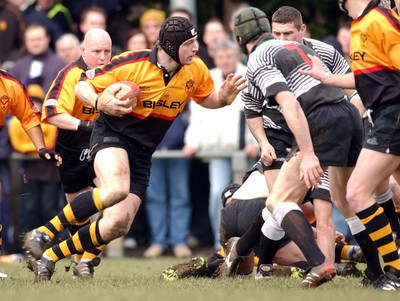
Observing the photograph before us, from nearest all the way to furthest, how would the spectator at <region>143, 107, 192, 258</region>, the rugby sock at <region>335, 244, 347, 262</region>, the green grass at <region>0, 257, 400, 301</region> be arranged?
the green grass at <region>0, 257, 400, 301</region>
the rugby sock at <region>335, 244, 347, 262</region>
the spectator at <region>143, 107, 192, 258</region>

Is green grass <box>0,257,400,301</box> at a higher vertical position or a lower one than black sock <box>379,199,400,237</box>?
lower

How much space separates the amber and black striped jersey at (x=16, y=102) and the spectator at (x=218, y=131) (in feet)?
12.4

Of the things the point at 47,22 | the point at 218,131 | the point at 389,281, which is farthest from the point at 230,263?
the point at 47,22

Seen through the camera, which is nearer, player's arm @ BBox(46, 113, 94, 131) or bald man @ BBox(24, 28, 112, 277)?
player's arm @ BBox(46, 113, 94, 131)

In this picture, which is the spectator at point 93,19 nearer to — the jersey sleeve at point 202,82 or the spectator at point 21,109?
the spectator at point 21,109

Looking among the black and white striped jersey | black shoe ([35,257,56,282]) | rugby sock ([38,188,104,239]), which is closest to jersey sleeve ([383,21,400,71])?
the black and white striped jersey

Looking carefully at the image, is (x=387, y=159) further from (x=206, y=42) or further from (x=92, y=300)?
(x=206, y=42)

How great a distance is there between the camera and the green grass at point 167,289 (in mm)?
7988

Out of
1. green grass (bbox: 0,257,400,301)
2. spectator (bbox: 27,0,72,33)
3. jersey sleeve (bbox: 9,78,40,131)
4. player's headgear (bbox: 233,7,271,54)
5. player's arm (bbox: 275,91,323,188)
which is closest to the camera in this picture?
green grass (bbox: 0,257,400,301)

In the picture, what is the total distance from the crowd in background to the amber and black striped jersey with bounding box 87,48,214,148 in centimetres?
339

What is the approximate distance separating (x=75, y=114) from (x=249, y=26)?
2586mm

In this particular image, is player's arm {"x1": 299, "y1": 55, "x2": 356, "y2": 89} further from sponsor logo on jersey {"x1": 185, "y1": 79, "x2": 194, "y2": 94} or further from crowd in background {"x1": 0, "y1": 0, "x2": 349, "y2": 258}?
crowd in background {"x1": 0, "y1": 0, "x2": 349, "y2": 258}

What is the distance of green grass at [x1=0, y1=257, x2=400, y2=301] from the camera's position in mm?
7988

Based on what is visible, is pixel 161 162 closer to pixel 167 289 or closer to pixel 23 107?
pixel 23 107
